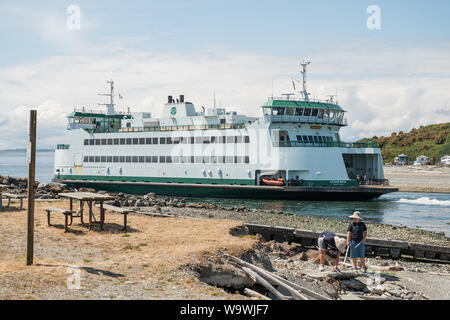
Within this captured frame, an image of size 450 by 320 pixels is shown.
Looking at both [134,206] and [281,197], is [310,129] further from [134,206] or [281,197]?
[134,206]

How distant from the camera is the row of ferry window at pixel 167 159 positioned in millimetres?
36031

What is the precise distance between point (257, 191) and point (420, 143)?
238 feet

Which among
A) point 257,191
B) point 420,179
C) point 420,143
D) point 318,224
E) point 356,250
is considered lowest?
point 318,224

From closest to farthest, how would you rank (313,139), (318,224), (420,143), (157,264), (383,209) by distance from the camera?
1. (157,264)
2. (318,224)
3. (383,209)
4. (313,139)
5. (420,143)

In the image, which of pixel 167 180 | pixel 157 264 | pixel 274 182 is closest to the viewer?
pixel 157 264

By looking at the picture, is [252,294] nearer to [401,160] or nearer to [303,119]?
[303,119]

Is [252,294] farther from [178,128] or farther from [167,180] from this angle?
[178,128]

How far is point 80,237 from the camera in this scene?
12336mm

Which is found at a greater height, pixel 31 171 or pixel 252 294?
pixel 31 171

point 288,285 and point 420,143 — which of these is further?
point 420,143

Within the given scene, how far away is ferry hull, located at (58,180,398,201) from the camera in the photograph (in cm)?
3266

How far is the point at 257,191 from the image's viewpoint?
34.5 meters

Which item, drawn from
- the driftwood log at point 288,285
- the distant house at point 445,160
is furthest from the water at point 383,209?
the distant house at point 445,160

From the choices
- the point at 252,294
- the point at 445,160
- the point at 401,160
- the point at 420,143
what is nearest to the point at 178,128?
the point at 252,294
